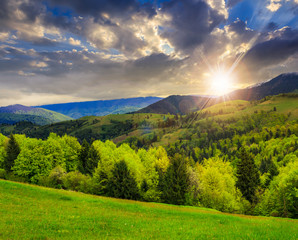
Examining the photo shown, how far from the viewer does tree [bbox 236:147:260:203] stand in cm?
6297

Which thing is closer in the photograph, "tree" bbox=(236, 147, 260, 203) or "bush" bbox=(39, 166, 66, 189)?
"bush" bbox=(39, 166, 66, 189)

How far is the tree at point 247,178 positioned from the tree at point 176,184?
23.4m

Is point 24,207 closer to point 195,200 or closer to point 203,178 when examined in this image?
point 195,200

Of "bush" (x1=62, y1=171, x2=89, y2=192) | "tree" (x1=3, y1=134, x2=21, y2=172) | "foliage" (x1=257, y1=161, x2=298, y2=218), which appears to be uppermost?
"tree" (x1=3, y1=134, x2=21, y2=172)

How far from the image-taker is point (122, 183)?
52281 millimetres

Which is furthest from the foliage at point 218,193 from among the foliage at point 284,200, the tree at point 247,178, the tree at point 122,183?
the tree at point 122,183

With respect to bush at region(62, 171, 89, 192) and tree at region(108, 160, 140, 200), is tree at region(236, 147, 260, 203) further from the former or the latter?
bush at region(62, 171, 89, 192)

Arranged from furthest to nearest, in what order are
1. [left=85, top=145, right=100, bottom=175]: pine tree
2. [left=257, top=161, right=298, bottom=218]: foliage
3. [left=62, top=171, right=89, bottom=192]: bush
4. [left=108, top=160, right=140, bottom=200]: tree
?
[left=85, top=145, right=100, bottom=175]: pine tree → [left=62, top=171, right=89, bottom=192]: bush → [left=108, top=160, right=140, bottom=200]: tree → [left=257, top=161, right=298, bottom=218]: foliage

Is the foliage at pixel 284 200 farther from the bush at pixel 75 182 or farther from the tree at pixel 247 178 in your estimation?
the bush at pixel 75 182

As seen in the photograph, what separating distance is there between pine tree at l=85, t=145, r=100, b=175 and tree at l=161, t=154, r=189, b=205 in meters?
32.7

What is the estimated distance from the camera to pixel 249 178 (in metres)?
63.6

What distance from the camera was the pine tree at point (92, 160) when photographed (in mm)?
73056

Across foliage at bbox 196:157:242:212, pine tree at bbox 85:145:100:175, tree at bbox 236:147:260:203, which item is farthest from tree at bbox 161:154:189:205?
pine tree at bbox 85:145:100:175

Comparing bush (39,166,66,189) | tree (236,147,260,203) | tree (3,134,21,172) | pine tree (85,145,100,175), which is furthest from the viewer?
pine tree (85,145,100,175)
